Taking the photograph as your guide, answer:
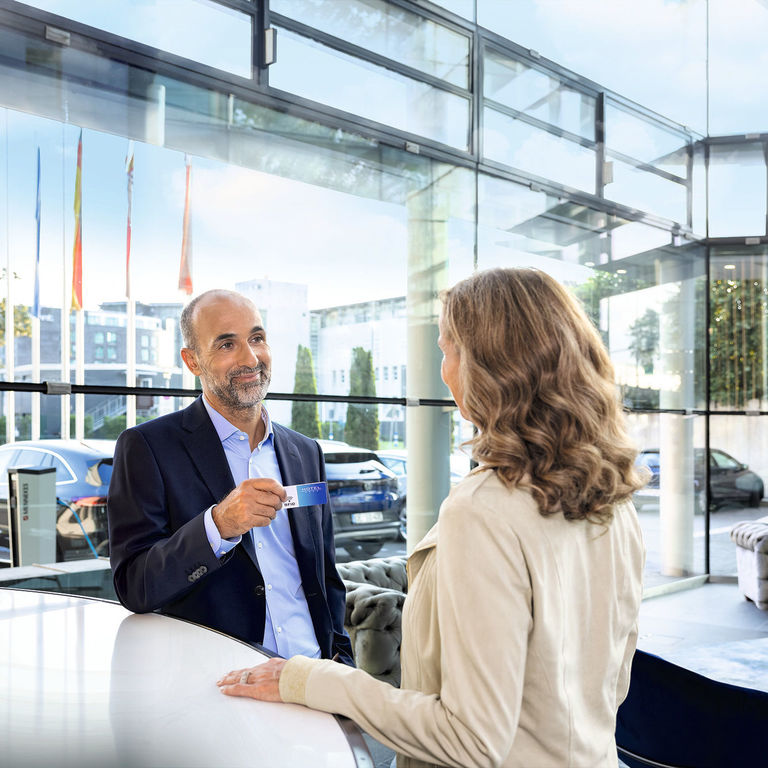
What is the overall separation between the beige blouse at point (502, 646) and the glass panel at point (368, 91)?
163 inches

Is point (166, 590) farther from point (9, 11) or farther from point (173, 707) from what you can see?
point (9, 11)

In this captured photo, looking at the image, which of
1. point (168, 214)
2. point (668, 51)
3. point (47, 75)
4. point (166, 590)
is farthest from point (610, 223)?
point (166, 590)

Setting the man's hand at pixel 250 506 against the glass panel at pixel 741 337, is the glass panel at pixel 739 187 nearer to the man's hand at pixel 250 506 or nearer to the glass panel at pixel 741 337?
the glass panel at pixel 741 337

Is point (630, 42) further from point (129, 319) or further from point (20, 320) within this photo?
point (20, 320)

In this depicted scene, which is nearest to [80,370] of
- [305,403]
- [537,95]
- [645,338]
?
[305,403]

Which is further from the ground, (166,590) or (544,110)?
(544,110)

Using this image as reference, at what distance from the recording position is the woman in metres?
1.04

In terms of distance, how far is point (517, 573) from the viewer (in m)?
1.05

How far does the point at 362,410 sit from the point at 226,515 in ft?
11.5

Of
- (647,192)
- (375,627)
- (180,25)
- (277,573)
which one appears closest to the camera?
(277,573)

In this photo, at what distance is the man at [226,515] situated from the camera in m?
1.70

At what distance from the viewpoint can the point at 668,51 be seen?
755cm

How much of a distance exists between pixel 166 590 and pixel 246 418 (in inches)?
22.5

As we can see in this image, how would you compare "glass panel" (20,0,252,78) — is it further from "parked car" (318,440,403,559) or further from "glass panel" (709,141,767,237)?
"glass panel" (709,141,767,237)
